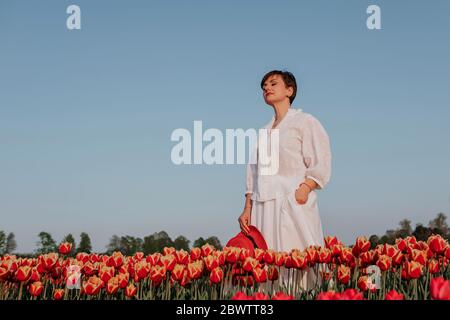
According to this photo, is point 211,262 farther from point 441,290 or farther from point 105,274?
point 441,290

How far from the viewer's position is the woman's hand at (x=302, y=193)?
631cm

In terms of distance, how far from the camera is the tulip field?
4.55 metres

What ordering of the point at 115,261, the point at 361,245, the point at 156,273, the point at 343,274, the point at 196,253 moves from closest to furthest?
the point at 156,273 → the point at 343,274 → the point at 361,245 → the point at 196,253 → the point at 115,261

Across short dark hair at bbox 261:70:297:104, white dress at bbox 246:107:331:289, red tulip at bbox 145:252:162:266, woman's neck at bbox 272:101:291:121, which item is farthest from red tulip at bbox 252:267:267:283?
short dark hair at bbox 261:70:297:104

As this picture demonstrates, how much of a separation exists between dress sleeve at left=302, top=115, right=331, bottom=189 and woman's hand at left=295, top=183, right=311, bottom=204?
0.13m

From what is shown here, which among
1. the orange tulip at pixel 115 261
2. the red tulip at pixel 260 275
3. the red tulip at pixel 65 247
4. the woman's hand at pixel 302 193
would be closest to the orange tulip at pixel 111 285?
the orange tulip at pixel 115 261

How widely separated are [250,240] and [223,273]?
1.52 meters

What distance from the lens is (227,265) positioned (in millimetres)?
4988

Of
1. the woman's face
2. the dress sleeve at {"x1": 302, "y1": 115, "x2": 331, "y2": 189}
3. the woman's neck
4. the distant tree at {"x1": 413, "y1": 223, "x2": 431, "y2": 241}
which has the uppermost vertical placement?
the woman's face

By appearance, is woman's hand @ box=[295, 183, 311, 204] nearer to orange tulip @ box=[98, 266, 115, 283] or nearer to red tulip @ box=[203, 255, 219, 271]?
red tulip @ box=[203, 255, 219, 271]

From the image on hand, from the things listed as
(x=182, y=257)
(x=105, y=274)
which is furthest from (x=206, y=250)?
(x=105, y=274)

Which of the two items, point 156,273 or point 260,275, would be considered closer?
point 260,275

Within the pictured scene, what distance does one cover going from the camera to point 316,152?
Result: 645 cm
